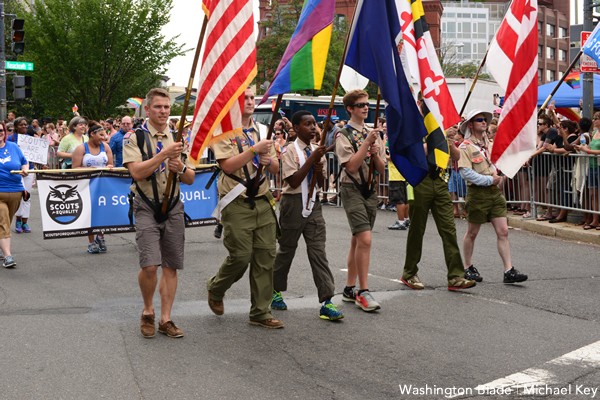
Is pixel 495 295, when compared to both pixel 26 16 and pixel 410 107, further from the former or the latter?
pixel 26 16

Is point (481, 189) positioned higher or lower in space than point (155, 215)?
higher

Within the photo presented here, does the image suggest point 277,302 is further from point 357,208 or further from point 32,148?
point 32,148

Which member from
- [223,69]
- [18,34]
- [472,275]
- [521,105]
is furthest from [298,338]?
[18,34]

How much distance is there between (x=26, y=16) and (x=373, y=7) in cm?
3670

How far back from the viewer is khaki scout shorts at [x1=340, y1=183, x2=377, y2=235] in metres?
7.92

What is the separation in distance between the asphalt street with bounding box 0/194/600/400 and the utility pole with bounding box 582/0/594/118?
23.6 ft

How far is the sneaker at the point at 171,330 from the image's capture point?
271 inches

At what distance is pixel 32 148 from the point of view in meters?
13.9

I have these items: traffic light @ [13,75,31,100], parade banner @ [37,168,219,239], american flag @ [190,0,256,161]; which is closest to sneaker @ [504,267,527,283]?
american flag @ [190,0,256,161]

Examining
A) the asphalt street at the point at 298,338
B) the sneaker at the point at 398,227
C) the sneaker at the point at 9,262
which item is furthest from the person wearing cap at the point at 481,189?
the sneaker at the point at 9,262

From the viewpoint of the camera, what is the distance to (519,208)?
51.3 feet

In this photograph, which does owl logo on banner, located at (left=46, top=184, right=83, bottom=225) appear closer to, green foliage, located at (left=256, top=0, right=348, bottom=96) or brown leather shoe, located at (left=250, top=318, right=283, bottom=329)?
brown leather shoe, located at (left=250, top=318, right=283, bottom=329)

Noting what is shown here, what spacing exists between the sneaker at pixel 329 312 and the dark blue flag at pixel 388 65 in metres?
1.55

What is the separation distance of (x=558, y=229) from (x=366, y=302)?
682 centimetres
